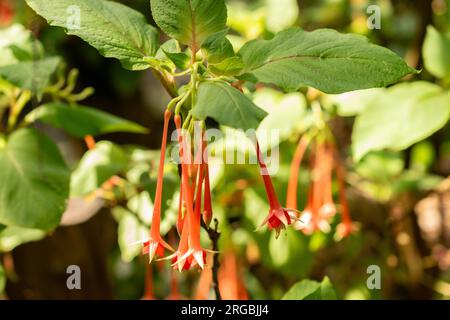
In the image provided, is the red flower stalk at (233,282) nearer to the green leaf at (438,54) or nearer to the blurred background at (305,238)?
the blurred background at (305,238)

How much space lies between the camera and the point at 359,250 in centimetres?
137

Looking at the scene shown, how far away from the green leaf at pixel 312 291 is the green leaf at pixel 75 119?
14.9 inches

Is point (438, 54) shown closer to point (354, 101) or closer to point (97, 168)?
point (354, 101)

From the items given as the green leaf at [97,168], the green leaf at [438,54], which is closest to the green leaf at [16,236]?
the green leaf at [97,168]

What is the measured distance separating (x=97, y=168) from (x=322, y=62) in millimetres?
462

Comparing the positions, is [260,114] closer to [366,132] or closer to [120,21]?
[120,21]

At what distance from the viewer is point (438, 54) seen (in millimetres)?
999

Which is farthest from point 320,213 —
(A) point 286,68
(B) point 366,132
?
(A) point 286,68

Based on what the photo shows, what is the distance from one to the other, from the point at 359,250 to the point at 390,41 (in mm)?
692

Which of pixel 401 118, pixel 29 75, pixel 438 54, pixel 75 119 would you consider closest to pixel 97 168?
pixel 75 119

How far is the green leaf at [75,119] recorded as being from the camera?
3.08ft

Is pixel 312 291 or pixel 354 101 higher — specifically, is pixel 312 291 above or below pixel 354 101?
below

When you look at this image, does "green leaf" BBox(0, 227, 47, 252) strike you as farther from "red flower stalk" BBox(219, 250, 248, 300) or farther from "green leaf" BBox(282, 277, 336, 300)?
"green leaf" BBox(282, 277, 336, 300)

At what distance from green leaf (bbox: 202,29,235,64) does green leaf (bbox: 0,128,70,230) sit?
0.33m
